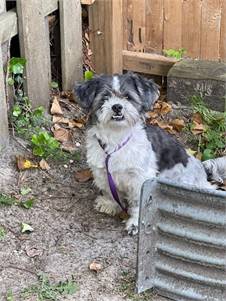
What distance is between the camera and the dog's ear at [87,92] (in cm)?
472

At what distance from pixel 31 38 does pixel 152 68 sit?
4.29ft

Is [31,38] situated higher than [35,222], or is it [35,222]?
[31,38]

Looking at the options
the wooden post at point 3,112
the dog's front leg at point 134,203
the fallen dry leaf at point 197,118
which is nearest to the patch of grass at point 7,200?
the wooden post at point 3,112

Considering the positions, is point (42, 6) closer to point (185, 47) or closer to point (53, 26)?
point (53, 26)

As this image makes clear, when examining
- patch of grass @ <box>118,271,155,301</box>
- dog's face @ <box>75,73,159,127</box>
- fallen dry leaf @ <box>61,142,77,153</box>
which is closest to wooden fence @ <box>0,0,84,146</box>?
fallen dry leaf @ <box>61,142,77,153</box>

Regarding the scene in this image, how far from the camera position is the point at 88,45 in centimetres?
661

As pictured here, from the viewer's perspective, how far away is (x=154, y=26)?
21.5ft

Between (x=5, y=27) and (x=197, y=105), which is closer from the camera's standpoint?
(x=5, y=27)

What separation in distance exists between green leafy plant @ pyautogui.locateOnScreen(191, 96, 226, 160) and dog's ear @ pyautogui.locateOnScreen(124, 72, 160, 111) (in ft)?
3.68

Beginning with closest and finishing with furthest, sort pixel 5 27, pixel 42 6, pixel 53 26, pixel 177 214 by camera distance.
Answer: pixel 177 214 → pixel 5 27 → pixel 42 6 → pixel 53 26

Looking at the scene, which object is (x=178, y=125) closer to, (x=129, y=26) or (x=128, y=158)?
(x=129, y=26)

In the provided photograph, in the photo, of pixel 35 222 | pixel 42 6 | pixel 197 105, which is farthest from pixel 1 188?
pixel 197 105

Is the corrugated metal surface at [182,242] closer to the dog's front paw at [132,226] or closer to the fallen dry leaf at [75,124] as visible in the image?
the dog's front paw at [132,226]

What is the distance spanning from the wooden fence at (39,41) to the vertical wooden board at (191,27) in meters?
0.88
